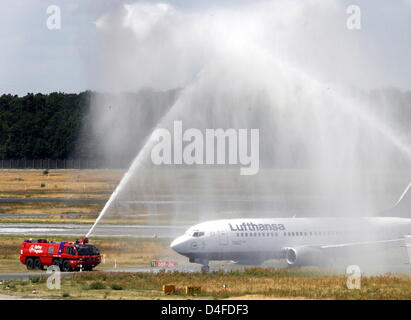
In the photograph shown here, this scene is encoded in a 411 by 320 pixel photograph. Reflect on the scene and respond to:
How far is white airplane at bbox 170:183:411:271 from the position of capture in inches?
3209

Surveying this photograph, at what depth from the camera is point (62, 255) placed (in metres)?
81.2

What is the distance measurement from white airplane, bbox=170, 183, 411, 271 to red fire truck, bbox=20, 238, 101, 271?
7.59 metres

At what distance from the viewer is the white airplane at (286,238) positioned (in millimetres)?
81500

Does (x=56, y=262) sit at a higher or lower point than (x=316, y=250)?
lower

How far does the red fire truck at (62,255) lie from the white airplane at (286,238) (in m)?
7.59

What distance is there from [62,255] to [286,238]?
20942 mm

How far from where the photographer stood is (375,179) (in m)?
134

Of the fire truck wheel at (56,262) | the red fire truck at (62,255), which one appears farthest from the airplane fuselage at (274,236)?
the fire truck wheel at (56,262)

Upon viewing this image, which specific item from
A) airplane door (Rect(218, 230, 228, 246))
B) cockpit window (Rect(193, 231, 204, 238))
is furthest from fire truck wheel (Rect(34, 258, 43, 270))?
airplane door (Rect(218, 230, 228, 246))

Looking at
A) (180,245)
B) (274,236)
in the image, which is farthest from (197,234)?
(274,236)

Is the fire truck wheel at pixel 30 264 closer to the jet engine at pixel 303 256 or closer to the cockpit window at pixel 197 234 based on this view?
the cockpit window at pixel 197 234

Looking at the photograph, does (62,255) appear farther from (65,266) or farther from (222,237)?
(222,237)
